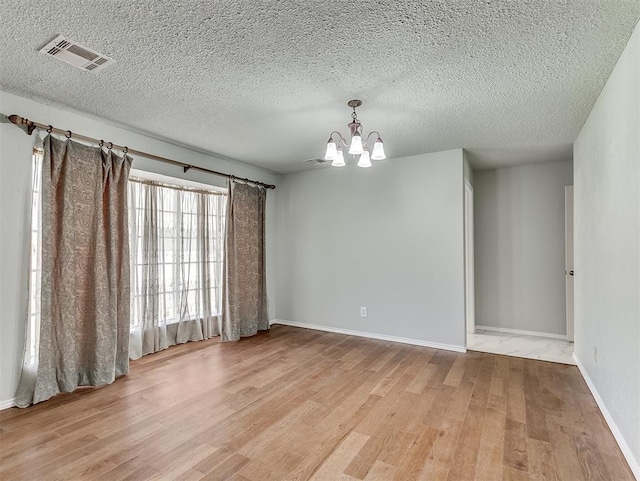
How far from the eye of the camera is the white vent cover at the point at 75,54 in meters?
1.94

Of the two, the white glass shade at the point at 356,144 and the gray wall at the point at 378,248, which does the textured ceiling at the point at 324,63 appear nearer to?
the white glass shade at the point at 356,144

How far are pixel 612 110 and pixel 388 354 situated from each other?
2971 millimetres

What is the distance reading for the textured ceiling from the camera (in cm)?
168

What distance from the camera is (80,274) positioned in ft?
9.62

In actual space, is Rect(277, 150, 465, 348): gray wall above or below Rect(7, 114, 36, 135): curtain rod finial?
below

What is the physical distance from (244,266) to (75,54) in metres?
3.09

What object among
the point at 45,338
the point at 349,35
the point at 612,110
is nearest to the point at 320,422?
the point at 45,338

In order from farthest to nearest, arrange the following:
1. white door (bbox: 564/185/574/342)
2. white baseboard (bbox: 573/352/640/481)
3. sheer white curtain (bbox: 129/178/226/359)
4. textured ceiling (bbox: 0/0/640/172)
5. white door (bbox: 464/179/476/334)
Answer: white door (bbox: 464/179/476/334)
white door (bbox: 564/185/574/342)
sheer white curtain (bbox: 129/178/226/359)
white baseboard (bbox: 573/352/640/481)
textured ceiling (bbox: 0/0/640/172)

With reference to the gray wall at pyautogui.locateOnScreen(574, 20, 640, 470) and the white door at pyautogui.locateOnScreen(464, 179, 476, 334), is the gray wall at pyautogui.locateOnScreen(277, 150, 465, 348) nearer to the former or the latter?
the white door at pyautogui.locateOnScreen(464, 179, 476, 334)

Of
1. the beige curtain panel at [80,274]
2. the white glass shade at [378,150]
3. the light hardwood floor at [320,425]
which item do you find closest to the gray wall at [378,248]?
the light hardwood floor at [320,425]

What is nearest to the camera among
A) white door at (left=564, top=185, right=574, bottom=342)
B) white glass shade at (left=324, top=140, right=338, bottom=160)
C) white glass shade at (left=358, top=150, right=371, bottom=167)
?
white glass shade at (left=324, top=140, right=338, bottom=160)

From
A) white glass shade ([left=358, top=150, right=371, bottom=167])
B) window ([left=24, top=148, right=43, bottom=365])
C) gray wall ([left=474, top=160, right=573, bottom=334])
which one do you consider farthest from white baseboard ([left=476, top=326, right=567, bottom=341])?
window ([left=24, top=148, right=43, bottom=365])

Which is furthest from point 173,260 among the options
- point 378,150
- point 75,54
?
point 378,150

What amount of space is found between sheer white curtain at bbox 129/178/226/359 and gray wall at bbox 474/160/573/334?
3.89 meters
